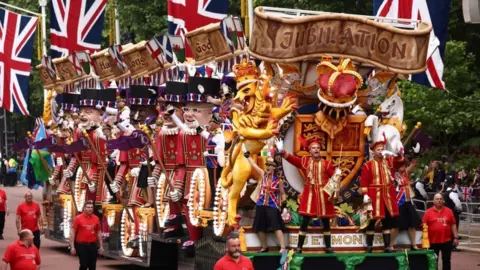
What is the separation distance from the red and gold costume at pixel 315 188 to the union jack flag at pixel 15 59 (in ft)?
68.7

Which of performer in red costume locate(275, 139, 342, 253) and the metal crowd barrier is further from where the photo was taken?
the metal crowd barrier

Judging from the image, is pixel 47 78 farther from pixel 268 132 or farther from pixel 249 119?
pixel 268 132

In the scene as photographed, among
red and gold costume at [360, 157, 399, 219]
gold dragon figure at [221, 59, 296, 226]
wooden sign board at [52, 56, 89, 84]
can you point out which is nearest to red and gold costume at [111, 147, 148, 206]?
wooden sign board at [52, 56, 89, 84]

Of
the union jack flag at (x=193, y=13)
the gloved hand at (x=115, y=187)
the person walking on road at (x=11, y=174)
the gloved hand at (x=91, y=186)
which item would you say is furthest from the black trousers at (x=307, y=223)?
the person walking on road at (x=11, y=174)

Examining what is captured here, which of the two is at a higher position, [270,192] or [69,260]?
[270,192]

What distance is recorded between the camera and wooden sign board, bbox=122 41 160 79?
24.3 meters

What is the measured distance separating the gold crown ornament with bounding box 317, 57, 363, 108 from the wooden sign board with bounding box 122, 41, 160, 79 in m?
7.45

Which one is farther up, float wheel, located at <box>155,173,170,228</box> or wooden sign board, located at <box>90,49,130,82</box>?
wooden sign board, located at <box>90,49,130,82</box>

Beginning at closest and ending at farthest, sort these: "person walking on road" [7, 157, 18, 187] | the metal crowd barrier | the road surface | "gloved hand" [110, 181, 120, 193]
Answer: "gloved hand" [110, 181, 120, 193], the road surface, the metal crowd barrier, "person walking on road" [7, 157, 18, 187]

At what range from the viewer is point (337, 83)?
16672 millimetres

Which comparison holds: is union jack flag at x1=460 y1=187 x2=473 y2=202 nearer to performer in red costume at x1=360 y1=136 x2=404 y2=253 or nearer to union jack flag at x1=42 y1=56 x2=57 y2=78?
union jack flag at x1=42 y1=56 x2=57 y2=78

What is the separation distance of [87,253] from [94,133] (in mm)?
5709

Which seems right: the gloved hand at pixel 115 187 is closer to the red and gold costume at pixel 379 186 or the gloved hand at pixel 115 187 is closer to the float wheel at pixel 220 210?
the float wheel at pixel 220 210

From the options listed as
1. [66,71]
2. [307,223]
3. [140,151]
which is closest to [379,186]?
[307,223]
